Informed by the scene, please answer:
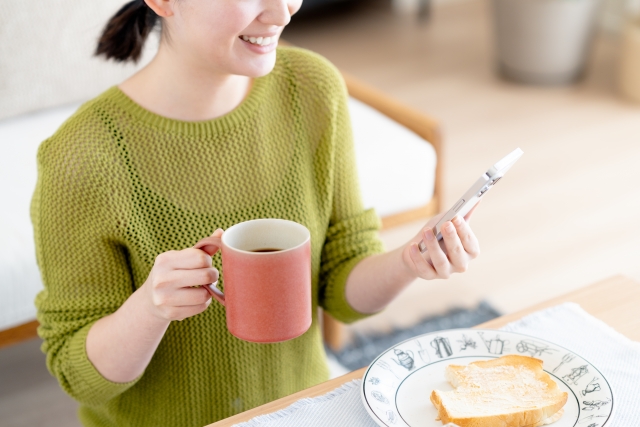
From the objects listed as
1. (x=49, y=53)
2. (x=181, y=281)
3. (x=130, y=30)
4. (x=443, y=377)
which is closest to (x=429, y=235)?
(x=443, y=377)

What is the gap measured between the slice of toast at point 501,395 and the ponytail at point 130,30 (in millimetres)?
548

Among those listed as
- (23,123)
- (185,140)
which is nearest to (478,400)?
(185,140)

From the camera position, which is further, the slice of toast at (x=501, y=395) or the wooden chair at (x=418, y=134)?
the wooden chair at (x=418, y=134)

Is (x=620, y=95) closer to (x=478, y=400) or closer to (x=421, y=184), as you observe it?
(x=421, y=184)

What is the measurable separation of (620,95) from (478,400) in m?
2.99

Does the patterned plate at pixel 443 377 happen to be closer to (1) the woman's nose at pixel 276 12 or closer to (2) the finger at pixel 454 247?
(2) the finger at pixel 454 247

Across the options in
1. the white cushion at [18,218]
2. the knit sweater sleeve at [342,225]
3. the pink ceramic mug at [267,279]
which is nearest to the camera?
the pink ceramic mug at [267,279]

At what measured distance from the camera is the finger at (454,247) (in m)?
0.83

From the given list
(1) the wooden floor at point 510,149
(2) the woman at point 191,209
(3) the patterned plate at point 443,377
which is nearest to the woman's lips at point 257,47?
(2) the woman at point 191,209

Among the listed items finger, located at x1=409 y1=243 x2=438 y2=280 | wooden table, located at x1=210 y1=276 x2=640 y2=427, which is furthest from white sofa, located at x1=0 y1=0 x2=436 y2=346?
finger, located at x1=409 y1=243 x2=438 y2=280

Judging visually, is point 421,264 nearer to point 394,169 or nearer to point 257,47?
point 257,47

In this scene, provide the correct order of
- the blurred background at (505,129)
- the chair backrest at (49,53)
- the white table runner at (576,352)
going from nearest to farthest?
the white table runner at (576,352)
the chair backrest at (49,53)
the blurred background at (505,129)

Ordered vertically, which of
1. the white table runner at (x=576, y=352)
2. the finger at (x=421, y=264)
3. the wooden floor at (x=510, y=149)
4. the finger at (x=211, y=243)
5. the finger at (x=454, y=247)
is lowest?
the wooden floor at (x=510, y=149)

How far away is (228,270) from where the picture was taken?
0.74m
